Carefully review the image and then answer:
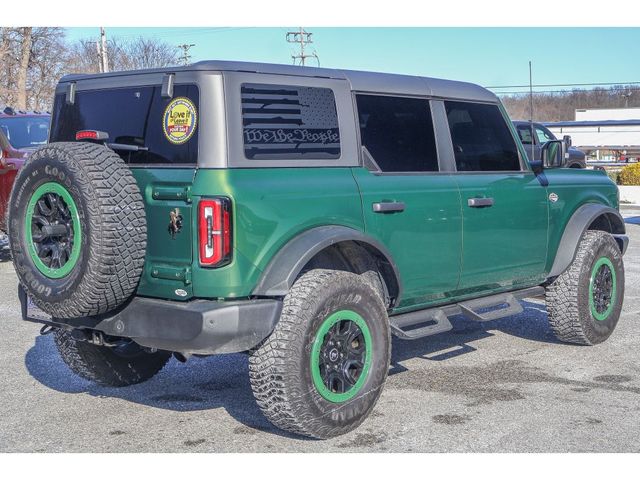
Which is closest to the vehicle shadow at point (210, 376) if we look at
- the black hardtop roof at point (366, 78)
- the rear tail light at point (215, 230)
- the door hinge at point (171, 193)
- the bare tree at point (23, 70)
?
the rear tail light at point (215, 230)

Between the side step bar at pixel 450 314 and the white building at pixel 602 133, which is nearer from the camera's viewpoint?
the side step bar at pixel 450 314

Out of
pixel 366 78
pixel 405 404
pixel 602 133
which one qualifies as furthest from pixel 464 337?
pixel 602 133

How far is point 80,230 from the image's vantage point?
4516 millimetres

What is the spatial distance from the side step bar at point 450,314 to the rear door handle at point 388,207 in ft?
2.27

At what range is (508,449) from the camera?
467 centimetres

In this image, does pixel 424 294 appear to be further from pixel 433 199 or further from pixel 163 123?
pixel 163 123

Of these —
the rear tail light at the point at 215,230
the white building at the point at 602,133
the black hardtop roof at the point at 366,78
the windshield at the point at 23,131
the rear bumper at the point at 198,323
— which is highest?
the white building at the point at 602,133

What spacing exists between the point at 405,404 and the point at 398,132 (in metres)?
1.75

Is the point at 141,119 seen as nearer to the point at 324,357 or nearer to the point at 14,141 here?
the point at 324,357

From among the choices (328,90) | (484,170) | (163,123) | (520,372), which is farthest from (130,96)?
(520,372)

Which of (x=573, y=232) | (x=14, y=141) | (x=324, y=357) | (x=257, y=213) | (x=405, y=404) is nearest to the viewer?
(x=257, y=213)

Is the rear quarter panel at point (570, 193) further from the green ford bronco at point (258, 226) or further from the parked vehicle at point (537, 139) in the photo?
the parked vehicle at point (537, 139)

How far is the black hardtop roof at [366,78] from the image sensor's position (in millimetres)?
4758

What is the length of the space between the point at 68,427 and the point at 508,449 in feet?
8.32
